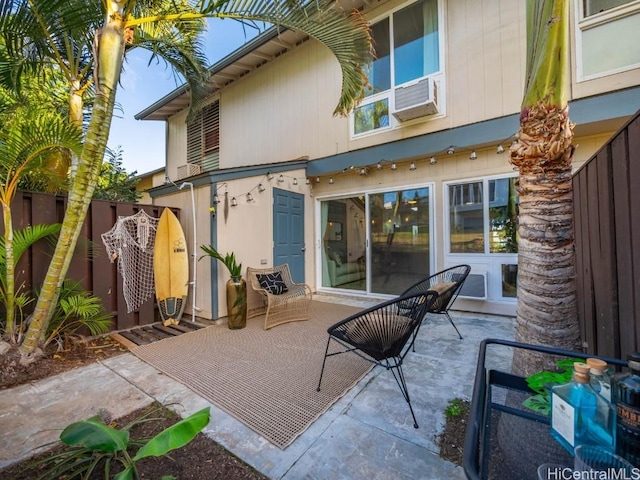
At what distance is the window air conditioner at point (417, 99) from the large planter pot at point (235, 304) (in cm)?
390

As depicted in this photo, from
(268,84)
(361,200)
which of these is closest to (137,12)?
(268,84)

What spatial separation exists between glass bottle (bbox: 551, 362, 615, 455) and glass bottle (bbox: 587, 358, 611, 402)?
0.03 m

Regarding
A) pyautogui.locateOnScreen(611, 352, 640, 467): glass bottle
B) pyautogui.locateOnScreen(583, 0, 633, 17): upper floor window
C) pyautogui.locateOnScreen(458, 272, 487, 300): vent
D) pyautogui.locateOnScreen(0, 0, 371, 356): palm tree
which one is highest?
pyautogui.locateOnScreen(583, 0, 633, 17): upper floor window

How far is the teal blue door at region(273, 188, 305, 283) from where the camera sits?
5.24 meters

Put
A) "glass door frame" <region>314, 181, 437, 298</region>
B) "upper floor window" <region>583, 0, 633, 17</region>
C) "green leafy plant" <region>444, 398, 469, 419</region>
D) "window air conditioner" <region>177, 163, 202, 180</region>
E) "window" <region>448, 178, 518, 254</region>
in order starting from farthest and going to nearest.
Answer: "window air conditioner" <region>177, 163, 202, 180</region> < "glass door frame" <region>314, 181, 437, 298</region> < "window" <region>448, 178, 518, 254</region> < "upper floor window" <region>583, 0, 633, 17</region> < "green leafy plant" <region>444, 398, 469, 419</region>

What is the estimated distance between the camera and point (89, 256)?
146 inches

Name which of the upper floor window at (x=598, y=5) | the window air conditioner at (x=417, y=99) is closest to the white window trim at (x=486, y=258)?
the window air conditioner at (x=417, y=99)

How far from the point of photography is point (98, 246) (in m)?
3.73

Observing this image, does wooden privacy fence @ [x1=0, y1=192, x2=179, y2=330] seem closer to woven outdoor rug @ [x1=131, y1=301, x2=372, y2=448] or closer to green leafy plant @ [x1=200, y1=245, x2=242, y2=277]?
woven outdoor rug @ [x1=131, y1=301, x2=372, y2=448]

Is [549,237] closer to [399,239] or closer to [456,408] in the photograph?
[456,408]

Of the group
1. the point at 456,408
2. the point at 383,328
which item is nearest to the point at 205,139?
the point at 383,328

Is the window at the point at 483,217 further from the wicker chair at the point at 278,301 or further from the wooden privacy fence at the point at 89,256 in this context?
the wooden privacy fence at the point at 89,256

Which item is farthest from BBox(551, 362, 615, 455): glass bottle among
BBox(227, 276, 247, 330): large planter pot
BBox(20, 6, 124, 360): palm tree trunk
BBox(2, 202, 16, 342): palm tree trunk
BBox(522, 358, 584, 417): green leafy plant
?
BBox(2, 202, 16, 342): palm tree trunk

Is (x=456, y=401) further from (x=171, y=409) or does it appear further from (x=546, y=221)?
(x=171, y=409)
